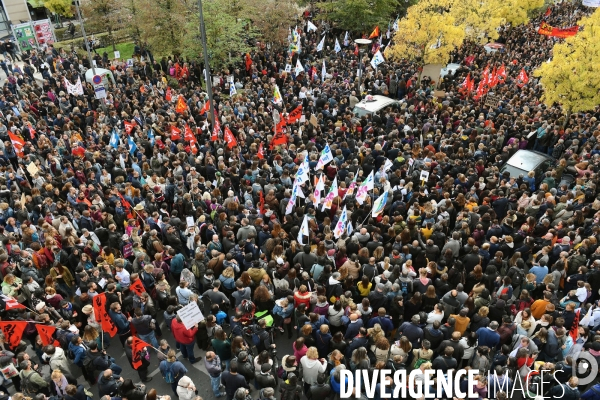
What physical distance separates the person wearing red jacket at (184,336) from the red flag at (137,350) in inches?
24.4

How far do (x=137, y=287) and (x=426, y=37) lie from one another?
2074 centimetres

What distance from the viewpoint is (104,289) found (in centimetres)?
1042

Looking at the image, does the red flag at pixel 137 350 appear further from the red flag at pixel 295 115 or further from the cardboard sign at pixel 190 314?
the red flag at pixel 295 115

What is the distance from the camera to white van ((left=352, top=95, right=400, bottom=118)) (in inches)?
771

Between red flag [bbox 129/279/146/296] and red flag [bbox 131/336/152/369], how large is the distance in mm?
1256

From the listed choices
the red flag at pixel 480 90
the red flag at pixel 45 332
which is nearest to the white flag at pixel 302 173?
the red flag at pixel 45 332

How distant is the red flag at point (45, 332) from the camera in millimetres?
8688

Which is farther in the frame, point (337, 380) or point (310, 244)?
point (310, 244)

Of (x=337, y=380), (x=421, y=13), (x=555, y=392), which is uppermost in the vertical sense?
(x=421, y=13)

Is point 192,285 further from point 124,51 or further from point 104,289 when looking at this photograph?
point 124,51

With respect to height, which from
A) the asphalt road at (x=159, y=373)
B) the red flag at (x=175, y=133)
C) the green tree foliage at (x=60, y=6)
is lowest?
the asphalt road at (x=159, y=373)

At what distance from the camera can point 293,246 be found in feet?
36.6

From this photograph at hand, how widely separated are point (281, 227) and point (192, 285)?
2.88 meters

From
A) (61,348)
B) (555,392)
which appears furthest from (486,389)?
(61,348)
